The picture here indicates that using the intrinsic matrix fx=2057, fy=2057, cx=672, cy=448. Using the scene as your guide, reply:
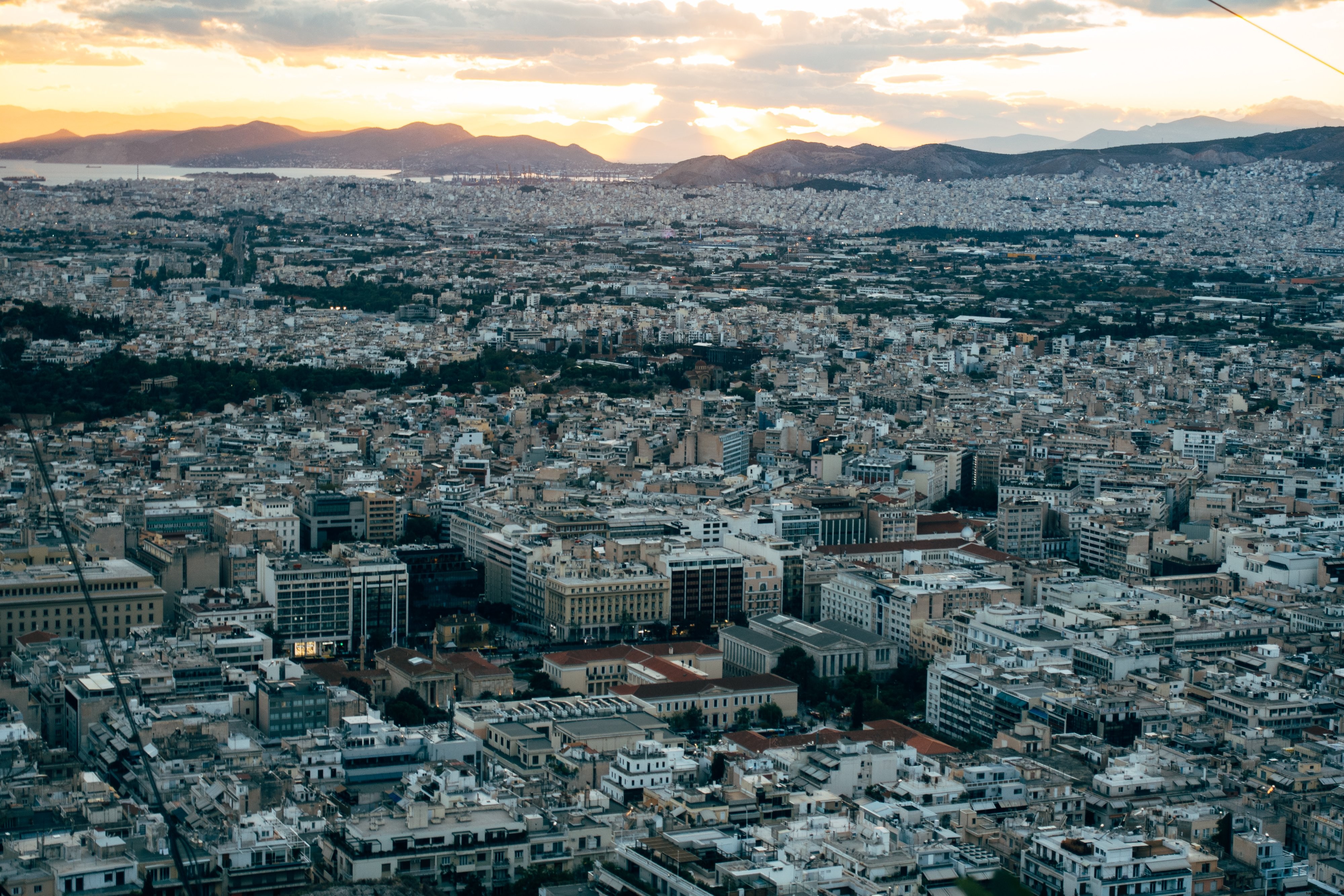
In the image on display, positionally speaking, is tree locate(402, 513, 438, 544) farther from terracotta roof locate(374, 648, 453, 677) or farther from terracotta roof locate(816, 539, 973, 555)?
terracotta roof locate(374, 648, 453, 677)

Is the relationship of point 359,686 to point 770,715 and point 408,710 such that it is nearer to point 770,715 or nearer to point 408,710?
point 408,710

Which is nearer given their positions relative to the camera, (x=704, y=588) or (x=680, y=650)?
(x=680, y=650)

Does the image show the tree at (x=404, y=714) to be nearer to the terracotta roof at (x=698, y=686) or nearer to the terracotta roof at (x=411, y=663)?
the terracotta roof at (x=411, y=663)

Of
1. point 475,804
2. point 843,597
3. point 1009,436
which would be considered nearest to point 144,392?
point 1009,436

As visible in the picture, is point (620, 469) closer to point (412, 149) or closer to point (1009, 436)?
point (1009, 436)

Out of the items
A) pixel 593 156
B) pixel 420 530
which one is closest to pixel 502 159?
pixel 593 156
